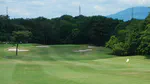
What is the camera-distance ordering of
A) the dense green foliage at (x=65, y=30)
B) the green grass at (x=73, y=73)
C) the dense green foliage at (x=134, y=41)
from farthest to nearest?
the dense green foliage at (x=65, y=30) < the dense green foliage at (x=134, y=41) < the green grass at (x=73, y=73)

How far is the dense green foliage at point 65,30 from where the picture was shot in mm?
96938

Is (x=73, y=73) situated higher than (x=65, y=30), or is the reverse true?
(x=65, y=30)

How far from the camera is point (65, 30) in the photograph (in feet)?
346

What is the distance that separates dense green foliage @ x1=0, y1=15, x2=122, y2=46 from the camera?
3816 inches

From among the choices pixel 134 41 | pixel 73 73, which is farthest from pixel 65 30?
pixel 73 73

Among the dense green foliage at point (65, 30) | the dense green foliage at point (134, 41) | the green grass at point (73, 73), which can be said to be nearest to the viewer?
the green grass at point (73, 73)

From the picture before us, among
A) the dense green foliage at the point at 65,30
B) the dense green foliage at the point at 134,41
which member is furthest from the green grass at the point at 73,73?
the dense green foliage at the point at 65,30

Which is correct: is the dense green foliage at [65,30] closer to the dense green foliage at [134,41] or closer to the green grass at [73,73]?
the dense green foliage at [134,41]

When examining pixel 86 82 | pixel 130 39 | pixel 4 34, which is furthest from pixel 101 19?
pixel 86 82

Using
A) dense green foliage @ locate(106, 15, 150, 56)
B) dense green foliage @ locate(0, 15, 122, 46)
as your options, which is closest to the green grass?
dense green foliage @ locate(106, 15, 150, 56)

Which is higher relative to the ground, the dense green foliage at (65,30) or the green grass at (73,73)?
the dense green foliage at (65,30)

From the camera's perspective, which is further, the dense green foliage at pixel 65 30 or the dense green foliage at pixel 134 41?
the dense green foliage at pixel 65 30

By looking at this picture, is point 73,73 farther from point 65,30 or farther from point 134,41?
point 65,30

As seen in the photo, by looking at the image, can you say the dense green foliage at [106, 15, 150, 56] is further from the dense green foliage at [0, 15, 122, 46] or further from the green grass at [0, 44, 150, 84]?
the dense green foliage at [0, 15, 122, 46]
